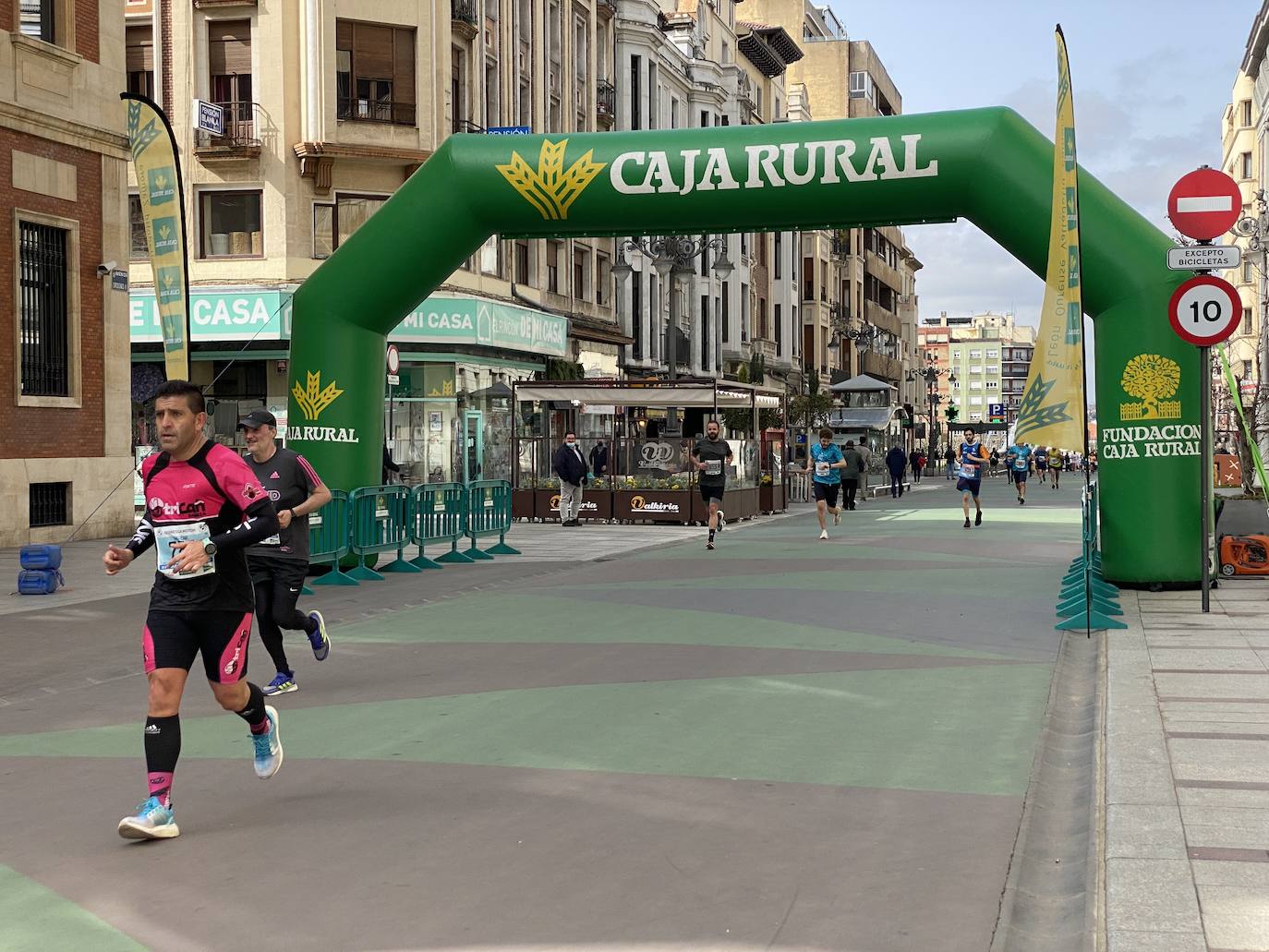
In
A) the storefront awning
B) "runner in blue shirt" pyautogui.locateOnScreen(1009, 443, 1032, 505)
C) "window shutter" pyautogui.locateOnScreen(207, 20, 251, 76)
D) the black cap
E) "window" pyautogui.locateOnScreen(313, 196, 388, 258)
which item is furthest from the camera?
"runner in blue shirt" pyautogui.locateOnScreen(1009, 443, 1032, 505)

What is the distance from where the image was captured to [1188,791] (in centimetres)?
608

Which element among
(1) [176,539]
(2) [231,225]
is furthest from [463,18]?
(1) [176,539]

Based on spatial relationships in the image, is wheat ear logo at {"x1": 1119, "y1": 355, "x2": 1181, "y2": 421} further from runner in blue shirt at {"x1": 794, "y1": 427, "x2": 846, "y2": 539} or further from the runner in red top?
the runner in red top

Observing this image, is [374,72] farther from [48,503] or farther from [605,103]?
[48,503]

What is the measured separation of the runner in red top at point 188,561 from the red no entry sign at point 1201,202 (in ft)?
28.5

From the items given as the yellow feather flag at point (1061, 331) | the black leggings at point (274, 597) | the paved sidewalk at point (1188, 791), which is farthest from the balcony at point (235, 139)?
the paved sidewalk at point (1188, 791)

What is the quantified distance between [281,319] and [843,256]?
55780mm

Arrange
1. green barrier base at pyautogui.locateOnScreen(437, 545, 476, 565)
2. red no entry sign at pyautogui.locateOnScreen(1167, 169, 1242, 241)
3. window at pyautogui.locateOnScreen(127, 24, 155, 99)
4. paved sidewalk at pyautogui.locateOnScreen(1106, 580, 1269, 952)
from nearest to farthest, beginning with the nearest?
paved sidewalk at pyautogui.locateOnScreen(1106, 580, 1269, 952) → red no entry sign at pyautogui.locateOnScreen(1167, 169, 1242, 241) → green barrier base at pyautogui.locateOnScreen(437, 545, 476, 565) → window at pyautogui.locateOnScreen(127, 24, 155, 99)

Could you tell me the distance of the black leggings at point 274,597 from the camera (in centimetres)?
918

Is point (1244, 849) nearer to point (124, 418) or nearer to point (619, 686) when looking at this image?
point (619, 686)

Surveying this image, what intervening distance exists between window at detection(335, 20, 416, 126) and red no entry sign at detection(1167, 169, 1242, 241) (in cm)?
2450

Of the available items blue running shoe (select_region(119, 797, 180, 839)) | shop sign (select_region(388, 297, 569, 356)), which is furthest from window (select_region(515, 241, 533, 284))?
blue running shoe (select_region(119, 797, 180, 839))

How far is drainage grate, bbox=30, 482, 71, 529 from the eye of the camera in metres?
21.3

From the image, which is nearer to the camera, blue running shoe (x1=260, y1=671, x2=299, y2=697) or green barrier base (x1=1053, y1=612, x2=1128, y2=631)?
blue running shoe (x1=260, y1=671, x2=299, y2=697)
